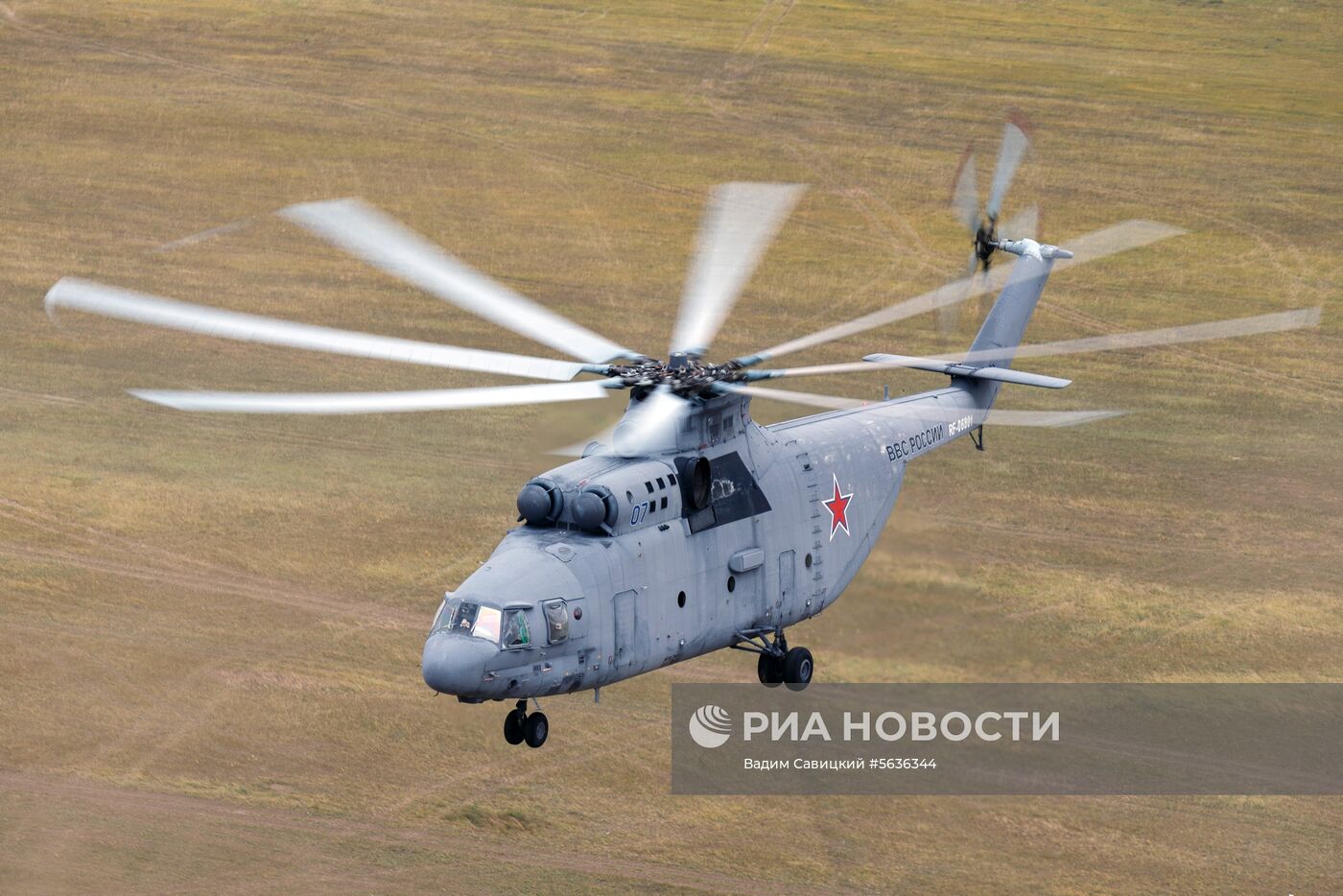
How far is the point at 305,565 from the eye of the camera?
68.4 metres

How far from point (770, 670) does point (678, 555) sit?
5449 millimetres

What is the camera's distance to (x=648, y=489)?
43.2 m

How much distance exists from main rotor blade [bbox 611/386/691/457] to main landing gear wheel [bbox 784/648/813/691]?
6.56m

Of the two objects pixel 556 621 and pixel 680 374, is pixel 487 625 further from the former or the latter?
pixel 680 374

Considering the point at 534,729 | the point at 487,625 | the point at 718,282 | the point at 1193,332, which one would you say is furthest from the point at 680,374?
the point at 1193,332

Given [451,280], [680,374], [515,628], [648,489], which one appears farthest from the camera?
[680,374]

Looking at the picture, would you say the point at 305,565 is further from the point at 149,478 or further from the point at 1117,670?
the point at 1117,670

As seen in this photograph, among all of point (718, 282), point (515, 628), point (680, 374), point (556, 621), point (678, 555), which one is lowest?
point (515, 628)

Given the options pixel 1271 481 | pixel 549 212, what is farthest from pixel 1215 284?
pixel 549 212

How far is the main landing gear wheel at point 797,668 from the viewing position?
47.9 m

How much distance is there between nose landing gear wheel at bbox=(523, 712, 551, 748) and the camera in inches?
1635

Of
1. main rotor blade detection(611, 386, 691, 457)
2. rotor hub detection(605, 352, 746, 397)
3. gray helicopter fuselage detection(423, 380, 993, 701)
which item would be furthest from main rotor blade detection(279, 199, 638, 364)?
gray helicopter fuselage detection(423, 380, 993, 701)

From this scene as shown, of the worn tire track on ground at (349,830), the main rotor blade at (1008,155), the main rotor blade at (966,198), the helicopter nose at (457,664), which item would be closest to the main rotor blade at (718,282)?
the helicopter nose at (457,664)

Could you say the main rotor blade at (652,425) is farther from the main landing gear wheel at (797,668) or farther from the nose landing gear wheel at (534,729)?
the main landing gear wheel at (797,668)
